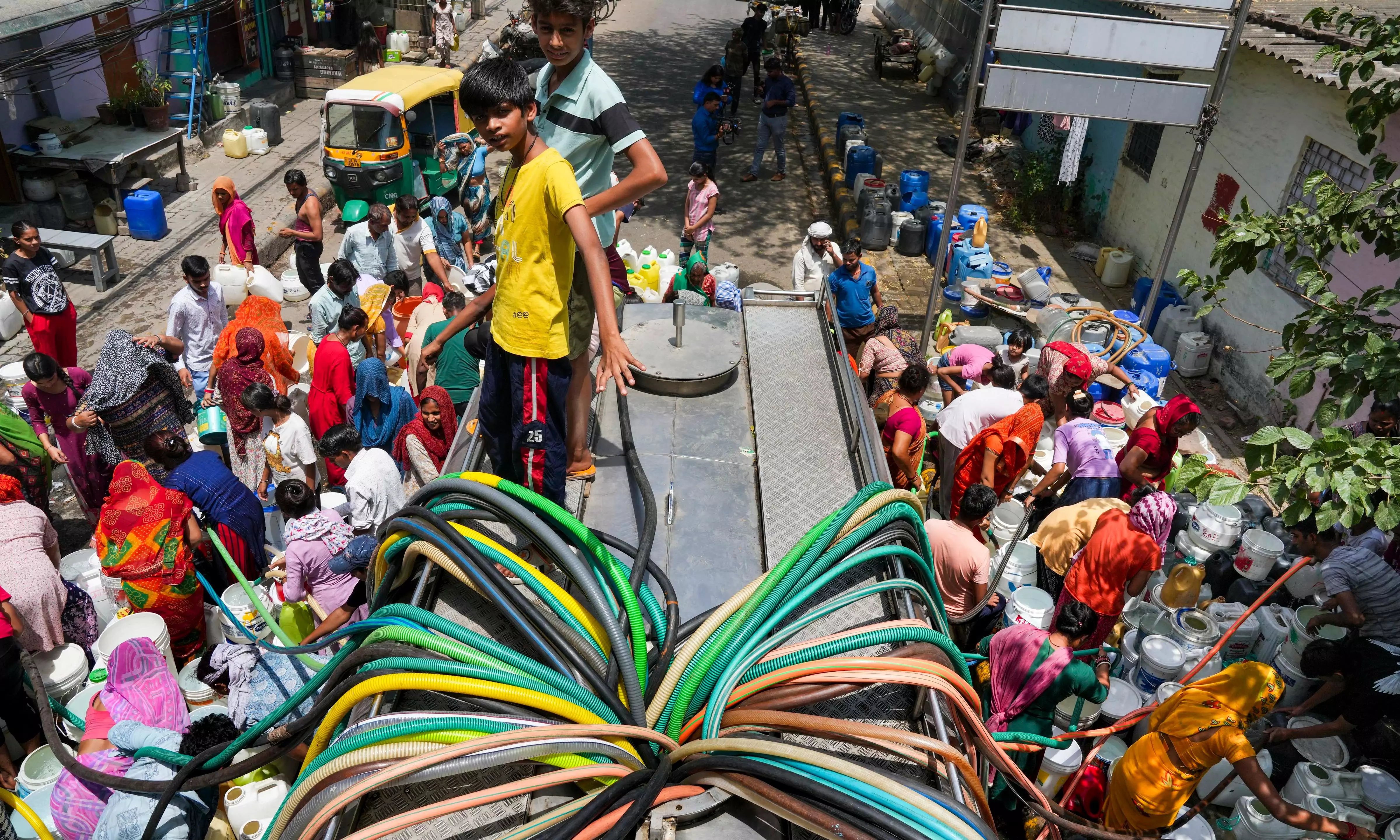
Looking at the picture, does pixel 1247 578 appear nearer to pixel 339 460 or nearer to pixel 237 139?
pixel 339 460

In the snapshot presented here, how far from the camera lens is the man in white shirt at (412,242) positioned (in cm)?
867

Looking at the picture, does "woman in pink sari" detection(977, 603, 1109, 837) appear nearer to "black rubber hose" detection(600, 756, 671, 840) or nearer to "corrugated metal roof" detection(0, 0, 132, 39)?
"black rubber hose" detection(600, 756, 671, 840)

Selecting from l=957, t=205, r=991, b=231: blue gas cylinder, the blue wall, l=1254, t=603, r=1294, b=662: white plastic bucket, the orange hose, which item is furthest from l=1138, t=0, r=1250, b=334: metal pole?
the orange hose

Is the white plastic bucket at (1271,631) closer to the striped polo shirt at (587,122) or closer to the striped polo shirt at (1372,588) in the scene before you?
the striped polo shirt at (1372,588)

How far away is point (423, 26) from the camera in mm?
21453

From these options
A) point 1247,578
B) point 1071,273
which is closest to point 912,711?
point 1247,578

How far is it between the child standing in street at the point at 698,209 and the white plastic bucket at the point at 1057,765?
6768 millimetres

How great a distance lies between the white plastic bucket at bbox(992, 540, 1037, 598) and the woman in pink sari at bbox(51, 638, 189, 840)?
4.81 meters

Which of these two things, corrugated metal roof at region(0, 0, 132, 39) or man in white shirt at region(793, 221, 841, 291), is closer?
A: corrugated metal roof at region(0, 0, 132, 39)

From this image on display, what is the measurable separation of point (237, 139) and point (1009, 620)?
1462cm

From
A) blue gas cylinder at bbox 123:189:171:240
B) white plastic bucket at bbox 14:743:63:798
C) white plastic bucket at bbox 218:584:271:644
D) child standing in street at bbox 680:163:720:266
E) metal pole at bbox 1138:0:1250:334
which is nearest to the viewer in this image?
white plastic bucket at bbox 14:743:63:798

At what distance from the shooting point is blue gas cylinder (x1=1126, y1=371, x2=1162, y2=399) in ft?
27.9

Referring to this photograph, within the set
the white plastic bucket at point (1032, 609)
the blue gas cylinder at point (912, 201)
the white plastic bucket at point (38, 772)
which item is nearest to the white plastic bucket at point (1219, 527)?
the white plastic bucket at point (1032, 609)

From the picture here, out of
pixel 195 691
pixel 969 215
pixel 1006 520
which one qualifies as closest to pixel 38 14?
pixel 195 691
